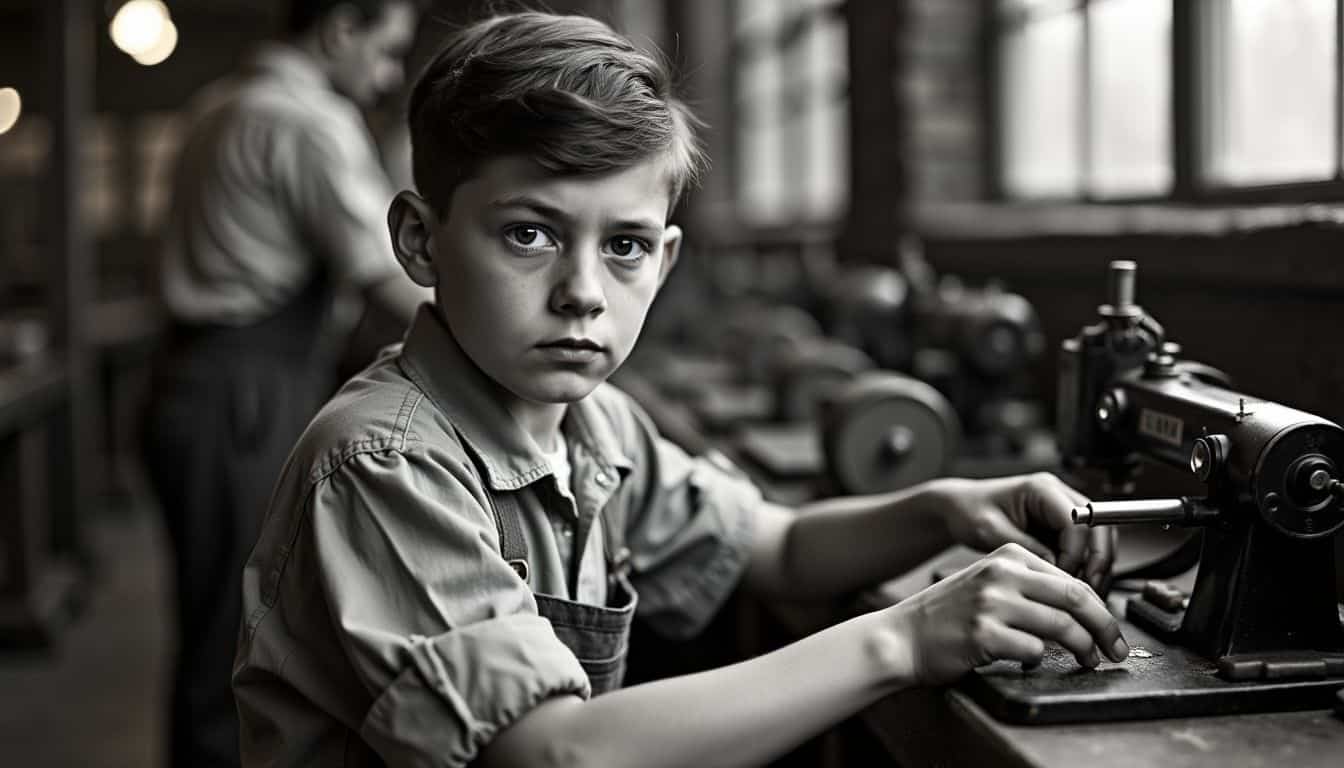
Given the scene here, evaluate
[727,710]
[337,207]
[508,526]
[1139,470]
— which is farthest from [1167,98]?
[727,710]

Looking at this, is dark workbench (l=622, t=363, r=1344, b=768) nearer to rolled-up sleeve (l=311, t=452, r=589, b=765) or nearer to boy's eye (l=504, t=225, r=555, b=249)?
rolled-up sleeve (l=311, t=452, r=589, b=765)

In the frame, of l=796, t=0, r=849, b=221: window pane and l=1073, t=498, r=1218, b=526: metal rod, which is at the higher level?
l=796, t=0, r=849, b=221: window pane

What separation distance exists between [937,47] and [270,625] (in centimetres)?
308

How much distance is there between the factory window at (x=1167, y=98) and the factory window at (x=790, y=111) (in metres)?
0.70

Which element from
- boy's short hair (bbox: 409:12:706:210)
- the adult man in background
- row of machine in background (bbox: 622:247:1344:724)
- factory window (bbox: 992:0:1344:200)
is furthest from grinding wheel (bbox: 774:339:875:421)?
boy's short hair (bbox: 409:12:706:210)

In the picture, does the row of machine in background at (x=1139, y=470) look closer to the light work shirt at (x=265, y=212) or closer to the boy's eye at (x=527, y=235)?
the boy's eye at (x=527, y=235)

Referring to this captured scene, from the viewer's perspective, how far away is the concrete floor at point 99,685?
405 cm

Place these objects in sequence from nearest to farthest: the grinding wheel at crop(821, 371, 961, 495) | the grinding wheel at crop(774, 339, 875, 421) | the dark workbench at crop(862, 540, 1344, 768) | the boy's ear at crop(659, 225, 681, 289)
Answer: the dark workbench at crop(862, 540, 1344, 768) → the boy's ear at crop(659, 225, 681, 289) → the grinding wheel at crop(821, 371, 961, 495) → the grinding wheel at crop(774, 339, 875, 421)

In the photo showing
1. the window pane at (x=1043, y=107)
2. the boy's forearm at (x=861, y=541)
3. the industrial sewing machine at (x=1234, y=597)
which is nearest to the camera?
the industrial sewing machine at (x=1234, y=597)

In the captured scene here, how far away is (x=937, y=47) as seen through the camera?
12.8 ft

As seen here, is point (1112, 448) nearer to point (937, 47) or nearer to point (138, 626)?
point (937, 47)

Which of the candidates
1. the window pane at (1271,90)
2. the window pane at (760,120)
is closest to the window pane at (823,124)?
the window pane at (760,120)

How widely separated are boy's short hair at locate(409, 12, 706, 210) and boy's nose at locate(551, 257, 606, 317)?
0.26 ft

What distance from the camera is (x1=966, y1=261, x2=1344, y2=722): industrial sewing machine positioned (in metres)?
1.11
